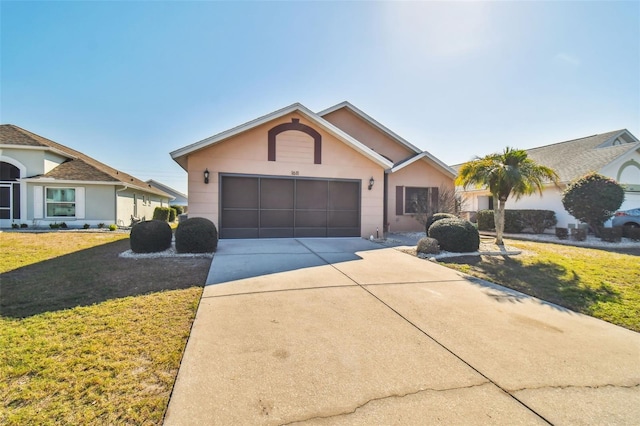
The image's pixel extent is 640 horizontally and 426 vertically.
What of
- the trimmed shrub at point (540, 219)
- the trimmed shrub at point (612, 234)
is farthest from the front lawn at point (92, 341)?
the trimmed shrub at point (540, 219)

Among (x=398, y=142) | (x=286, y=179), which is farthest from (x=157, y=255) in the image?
(x=398, y=142)

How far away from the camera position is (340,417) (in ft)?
6.79

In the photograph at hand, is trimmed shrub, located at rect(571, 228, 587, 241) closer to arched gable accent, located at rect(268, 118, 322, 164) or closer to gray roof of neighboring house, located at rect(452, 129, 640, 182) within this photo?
gray roof of neighboring house, located at rect(452, 129, 640, 182)

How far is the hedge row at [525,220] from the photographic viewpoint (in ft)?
49.1

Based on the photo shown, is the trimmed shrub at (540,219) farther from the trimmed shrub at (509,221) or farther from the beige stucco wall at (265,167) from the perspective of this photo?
the beige stucco wall at (265,167)

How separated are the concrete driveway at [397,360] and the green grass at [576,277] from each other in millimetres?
557

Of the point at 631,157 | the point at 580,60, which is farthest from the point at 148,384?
the point at 631,157

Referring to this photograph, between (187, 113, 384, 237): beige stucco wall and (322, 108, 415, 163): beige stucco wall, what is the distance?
429cm

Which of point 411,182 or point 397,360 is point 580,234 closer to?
point 411,182

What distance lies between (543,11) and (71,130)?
28078 millimetres

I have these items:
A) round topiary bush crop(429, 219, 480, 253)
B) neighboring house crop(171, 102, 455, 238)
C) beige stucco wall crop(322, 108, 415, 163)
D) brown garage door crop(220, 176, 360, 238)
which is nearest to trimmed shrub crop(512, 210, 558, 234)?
beige stucco wall crop(322, 108, 415, 163)

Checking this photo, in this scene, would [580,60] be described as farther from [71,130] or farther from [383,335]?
[71,130]

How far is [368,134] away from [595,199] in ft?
35.8

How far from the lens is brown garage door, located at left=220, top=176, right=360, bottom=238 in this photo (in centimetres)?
1155
